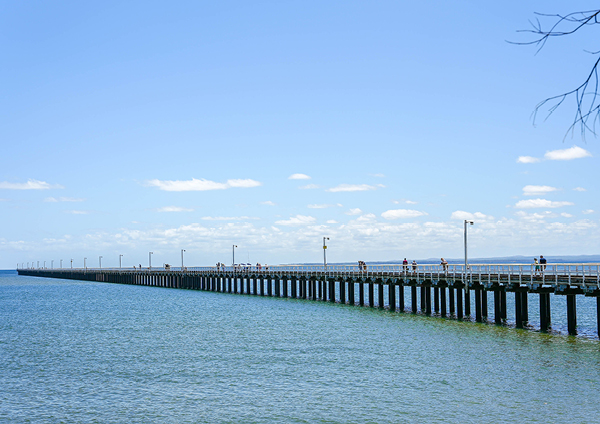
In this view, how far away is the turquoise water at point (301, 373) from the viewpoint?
797 inches

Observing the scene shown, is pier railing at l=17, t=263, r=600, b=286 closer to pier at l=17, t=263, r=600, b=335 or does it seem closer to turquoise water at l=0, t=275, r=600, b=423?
pier at l=17, t=263, r=600, b=335

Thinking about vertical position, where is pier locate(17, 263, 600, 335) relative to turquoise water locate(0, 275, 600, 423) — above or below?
above

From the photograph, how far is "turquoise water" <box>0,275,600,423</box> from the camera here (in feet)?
66.4

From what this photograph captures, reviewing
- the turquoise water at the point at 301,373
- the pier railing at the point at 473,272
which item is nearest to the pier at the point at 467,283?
the pier railing at the point at 473,272

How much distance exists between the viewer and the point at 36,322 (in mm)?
51156

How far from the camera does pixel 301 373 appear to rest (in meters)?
26.5

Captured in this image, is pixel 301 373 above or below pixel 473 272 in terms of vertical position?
below

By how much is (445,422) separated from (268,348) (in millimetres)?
16389

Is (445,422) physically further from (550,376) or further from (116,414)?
(116,414)

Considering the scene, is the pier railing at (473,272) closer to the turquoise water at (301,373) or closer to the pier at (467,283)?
the pier at (467,283)

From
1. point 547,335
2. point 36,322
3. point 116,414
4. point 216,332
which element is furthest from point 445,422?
point 36,322

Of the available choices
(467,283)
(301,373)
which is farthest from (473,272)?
(301,373)

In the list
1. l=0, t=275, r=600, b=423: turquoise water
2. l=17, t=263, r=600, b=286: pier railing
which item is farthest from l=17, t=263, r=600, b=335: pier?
l=0, t=275, r=600, b=423: turquoise water

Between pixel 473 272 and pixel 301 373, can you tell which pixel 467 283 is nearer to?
pixel 473 272
